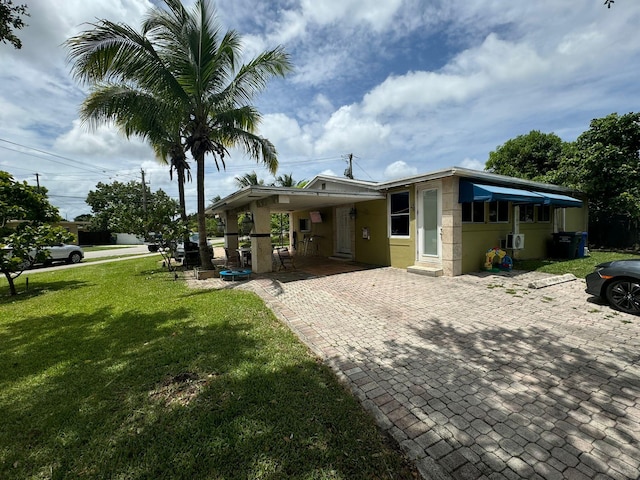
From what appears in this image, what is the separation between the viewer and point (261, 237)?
10.0 m

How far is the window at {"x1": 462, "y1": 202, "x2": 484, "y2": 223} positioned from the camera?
9.01 m

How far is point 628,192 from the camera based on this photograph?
12641 millimetres

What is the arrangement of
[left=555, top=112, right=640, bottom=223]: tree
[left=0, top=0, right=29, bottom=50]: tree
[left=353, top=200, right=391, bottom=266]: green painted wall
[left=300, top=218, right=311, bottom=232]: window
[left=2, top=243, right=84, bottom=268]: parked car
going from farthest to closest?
1. [left=300, top=218, right=311, bottom=232]: window
2. [left=2, top=243, right=84, bottom=268]: parked car
3. [left=555, top=112, right=640, bottom=223]: tree
4. [left=353, top=200, right=391, bottom=266]: green painted wall
5. [left=0, top=0, right=29, bottom=50]: tree

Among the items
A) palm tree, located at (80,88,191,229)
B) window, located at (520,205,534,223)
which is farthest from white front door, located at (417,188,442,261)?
palm tree, located at (80,88,191,229)

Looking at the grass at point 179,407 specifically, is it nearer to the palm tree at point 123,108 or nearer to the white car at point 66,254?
the palm tree at point 123,108

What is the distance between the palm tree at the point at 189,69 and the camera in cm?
728

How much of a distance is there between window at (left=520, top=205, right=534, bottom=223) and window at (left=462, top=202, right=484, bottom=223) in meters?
3.10

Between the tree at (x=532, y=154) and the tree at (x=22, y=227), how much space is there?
25.3 m

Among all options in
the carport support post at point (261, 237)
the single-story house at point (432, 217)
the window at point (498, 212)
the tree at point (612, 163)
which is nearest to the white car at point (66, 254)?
the single-story house at point (432, 217)

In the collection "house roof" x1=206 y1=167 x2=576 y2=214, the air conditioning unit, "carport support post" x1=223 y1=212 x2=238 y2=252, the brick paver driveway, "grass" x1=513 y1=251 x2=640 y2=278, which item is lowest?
the brick paver driveway

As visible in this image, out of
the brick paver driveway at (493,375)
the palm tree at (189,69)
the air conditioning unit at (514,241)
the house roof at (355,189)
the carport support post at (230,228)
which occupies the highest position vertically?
the palm tree at (189,69)

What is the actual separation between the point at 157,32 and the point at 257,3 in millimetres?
3267

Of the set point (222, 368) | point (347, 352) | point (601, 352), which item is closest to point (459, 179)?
point (601, 352)

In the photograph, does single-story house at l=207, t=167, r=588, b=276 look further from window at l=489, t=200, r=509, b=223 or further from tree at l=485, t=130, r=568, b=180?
tree at l=485, t=130, r=568, b=180
